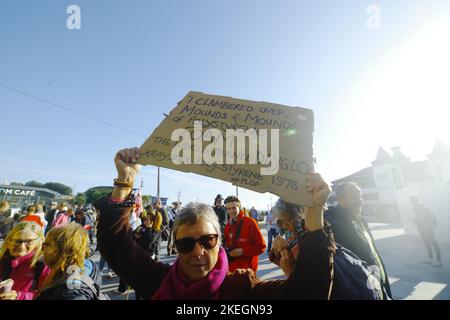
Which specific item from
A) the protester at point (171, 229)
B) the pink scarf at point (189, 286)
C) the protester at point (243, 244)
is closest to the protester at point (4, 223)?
the protester at point (171, 229)

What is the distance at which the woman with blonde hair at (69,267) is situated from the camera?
1787 millimetres

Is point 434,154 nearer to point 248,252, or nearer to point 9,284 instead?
point 248,252

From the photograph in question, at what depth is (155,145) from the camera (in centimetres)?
164

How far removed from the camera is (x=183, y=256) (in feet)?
5.22

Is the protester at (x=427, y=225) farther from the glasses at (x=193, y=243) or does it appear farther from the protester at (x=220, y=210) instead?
the glasses at (x=193, y=243)

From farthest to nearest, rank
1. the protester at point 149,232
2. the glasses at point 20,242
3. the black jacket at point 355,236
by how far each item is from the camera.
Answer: the protester at point 149,232, the glasses at point 20,242, the black jacket at point 355,236

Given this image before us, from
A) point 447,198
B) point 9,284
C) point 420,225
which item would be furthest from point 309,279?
point 447,198

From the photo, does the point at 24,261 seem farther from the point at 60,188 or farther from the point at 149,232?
the point at 60,188

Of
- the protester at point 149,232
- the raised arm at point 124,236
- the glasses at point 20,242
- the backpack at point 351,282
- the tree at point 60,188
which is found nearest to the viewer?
the backpack at point 351,282

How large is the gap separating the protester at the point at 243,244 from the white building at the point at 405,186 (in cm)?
154

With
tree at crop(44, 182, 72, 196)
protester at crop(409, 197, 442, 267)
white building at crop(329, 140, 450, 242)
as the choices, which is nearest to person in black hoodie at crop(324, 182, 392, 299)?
white building at crop(329, 140, 450, 242)

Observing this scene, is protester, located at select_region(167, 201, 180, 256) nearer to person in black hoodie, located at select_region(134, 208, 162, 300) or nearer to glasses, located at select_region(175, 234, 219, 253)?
person in black hoodie, located at select_region(134, 208, 162, 300)

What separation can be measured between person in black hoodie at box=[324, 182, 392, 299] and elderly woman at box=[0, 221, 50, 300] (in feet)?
10.5

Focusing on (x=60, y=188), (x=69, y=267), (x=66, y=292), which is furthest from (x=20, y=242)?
(x=60, y=188)
